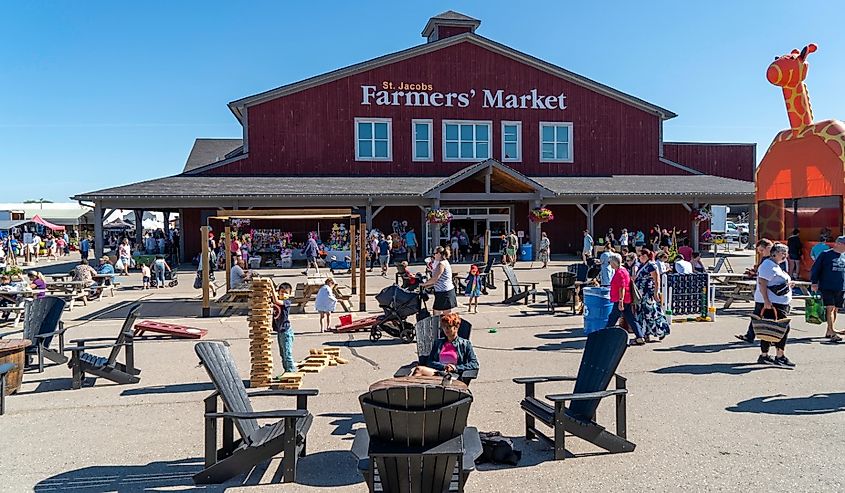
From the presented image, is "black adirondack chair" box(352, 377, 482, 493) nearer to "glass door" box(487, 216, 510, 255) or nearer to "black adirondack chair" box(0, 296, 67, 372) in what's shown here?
"black adirondack chair" box(0, 296, 67, 372)

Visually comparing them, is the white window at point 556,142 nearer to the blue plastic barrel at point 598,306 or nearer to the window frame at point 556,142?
the window frame at point 556,142

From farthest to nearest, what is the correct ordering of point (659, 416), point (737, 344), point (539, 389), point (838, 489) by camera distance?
point (737, 344) < point (539, 389) < point (659, 416) < point (838, 489)

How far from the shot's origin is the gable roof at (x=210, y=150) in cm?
3825

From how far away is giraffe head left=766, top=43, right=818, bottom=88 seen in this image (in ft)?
61.4

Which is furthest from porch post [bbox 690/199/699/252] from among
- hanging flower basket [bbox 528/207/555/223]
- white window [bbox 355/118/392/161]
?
white window [bbox 355/118/392/161]

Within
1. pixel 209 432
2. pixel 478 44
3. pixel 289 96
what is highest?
pixel 478 44

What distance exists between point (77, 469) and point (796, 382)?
7.62 m

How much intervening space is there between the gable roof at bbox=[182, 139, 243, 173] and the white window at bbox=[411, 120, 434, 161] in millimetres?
13581

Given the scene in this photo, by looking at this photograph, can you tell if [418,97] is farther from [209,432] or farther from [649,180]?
[209,432]

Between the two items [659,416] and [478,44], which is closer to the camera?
[659,416]

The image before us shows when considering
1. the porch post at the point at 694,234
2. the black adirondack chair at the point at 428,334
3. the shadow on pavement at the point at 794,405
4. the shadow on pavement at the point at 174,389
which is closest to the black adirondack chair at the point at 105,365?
the shadow on pavement at the point at 174,389

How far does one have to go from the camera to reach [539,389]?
7613mm

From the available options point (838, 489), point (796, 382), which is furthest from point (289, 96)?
point (838, 489)

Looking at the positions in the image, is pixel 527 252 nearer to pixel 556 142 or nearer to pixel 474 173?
pixel 474 173
